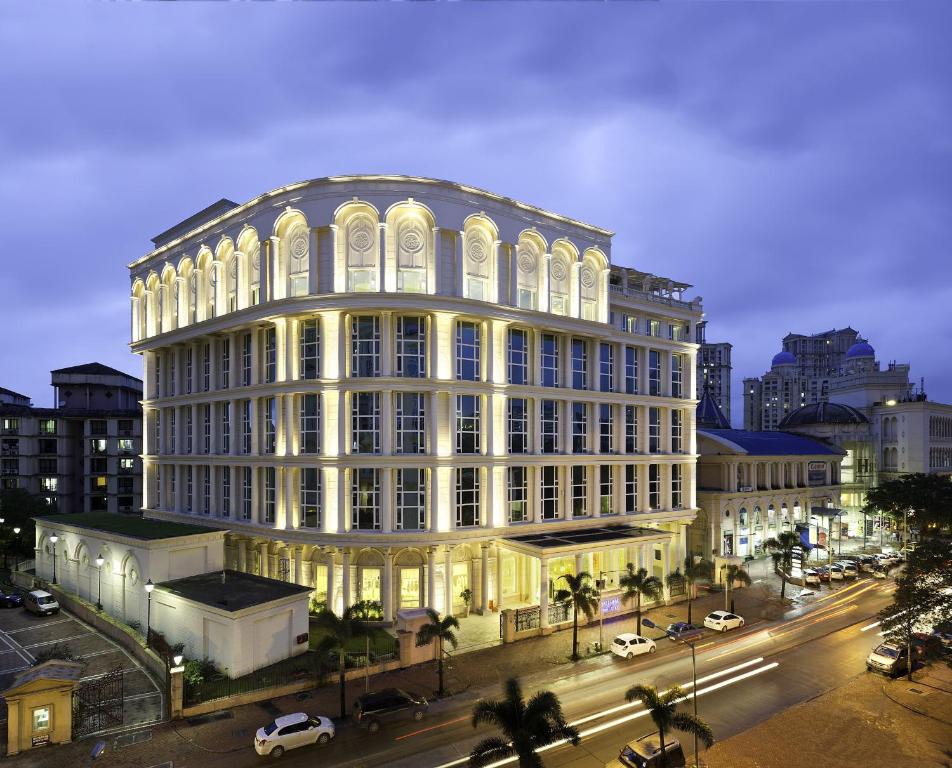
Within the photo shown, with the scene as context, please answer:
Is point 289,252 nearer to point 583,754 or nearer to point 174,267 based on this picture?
Result: point 174,267

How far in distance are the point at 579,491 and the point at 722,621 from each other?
1483 cm

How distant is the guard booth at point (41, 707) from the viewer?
25.4 metres

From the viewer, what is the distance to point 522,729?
1986cm

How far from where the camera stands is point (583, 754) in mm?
25688

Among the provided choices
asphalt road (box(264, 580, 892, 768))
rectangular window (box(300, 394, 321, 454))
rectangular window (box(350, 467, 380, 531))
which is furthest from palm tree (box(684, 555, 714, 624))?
rectangular window (box(300, 394, 321, 454))

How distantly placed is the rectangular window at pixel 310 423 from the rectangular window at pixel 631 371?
28.4m

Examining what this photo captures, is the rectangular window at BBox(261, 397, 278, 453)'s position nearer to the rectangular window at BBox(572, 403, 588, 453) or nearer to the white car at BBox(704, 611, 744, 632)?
the rectangular window at BBox(572, 403, 588, 453)

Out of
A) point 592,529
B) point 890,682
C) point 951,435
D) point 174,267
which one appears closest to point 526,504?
point 592,529

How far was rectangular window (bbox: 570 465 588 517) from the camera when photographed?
5153 centimetres

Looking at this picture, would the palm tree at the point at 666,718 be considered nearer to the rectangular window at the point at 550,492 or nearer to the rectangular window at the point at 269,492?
the rectangular window at the point at 550,492

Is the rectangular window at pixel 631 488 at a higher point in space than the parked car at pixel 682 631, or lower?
higher

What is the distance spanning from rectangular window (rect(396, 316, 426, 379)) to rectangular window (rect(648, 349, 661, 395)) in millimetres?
25210

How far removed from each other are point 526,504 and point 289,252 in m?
26.7

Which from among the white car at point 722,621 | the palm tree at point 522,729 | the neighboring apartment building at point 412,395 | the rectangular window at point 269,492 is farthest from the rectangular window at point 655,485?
the palm tree at point 522,729
